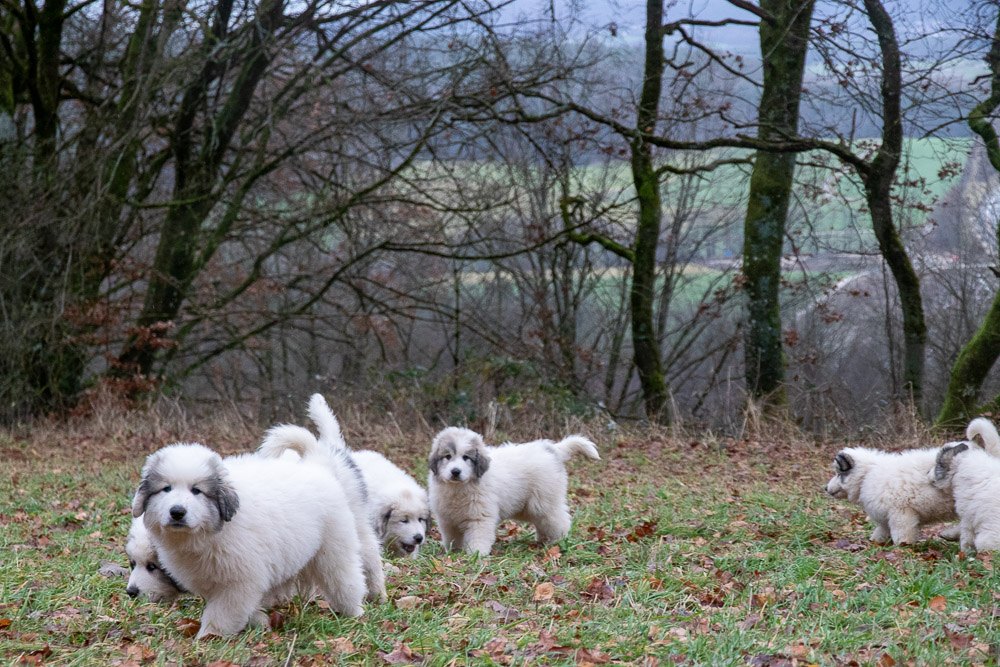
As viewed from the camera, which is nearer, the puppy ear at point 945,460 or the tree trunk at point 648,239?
the puppy ear at point 945,460

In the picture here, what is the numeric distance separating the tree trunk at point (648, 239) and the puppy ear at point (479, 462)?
837 cm

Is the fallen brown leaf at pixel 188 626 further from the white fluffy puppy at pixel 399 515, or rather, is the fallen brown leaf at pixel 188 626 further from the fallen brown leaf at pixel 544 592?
the white fluffy puppy at pixel 399 515

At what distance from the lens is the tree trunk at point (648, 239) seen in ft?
50.7

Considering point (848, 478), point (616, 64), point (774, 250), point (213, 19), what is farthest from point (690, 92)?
point (848, 478)

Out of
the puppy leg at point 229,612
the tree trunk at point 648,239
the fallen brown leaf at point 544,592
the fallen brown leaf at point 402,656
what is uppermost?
the tree trunk at point 648,239

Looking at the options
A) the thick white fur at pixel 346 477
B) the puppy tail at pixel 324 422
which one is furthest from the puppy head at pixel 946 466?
the puppy tail at pixel 324 422

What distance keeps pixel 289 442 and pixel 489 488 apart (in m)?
2.29

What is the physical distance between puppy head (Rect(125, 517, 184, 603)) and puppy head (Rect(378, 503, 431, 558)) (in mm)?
2204

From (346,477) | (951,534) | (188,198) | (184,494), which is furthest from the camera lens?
(188,198)

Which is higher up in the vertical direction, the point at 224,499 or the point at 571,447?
the point at 224,499

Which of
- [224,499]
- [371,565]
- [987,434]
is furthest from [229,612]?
[987,434]

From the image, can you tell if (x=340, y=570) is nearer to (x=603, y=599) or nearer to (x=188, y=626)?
(x=188, y=626)

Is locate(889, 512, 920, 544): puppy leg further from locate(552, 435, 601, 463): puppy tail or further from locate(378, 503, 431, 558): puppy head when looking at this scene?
locate(378, 503, 431, 558): puppy head

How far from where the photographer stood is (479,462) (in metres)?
7.28
